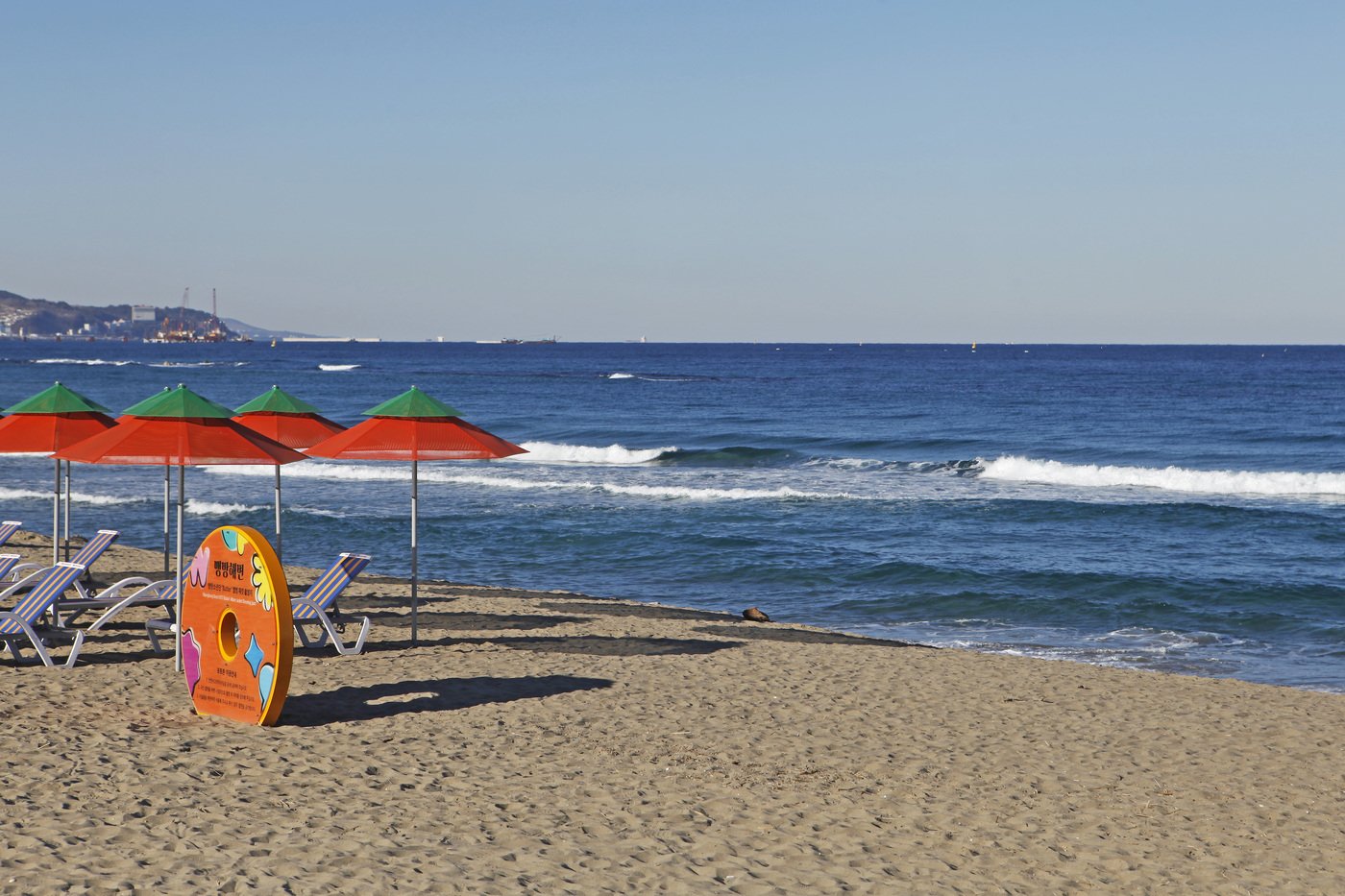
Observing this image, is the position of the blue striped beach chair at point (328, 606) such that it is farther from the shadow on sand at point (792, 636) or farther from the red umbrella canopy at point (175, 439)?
the shadow on sand at point (792, 636)

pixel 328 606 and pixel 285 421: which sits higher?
pixel 285 421

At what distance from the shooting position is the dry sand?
6141mm

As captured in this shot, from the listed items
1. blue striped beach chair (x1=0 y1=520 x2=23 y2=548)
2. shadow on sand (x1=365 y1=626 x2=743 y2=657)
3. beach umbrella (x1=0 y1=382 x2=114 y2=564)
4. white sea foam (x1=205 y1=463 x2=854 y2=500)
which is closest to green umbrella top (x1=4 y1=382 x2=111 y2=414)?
beach umbrella (x1=0 y1=382 x2=114 y2=564)

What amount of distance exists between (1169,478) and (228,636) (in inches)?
1093

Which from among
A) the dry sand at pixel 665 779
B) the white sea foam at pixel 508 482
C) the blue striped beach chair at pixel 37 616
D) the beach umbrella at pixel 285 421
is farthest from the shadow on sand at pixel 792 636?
the white sea foam at pixel 508 482

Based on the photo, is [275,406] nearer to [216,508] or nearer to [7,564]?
[7,564]

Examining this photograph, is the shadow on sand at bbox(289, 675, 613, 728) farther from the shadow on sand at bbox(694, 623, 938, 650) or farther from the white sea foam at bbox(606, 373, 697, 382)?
the white sea foam at bbox(606, 373, 697, 382)

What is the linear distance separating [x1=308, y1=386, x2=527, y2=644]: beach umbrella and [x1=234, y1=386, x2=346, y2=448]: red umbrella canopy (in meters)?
2.08

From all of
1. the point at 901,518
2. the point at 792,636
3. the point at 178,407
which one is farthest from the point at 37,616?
the point at 901,518

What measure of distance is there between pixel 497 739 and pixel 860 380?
7875 cm

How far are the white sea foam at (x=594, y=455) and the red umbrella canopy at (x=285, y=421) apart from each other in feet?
75.5

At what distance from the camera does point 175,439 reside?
1008 cm

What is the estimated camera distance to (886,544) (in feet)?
70.4

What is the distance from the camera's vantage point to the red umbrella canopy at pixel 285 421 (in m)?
13.5
